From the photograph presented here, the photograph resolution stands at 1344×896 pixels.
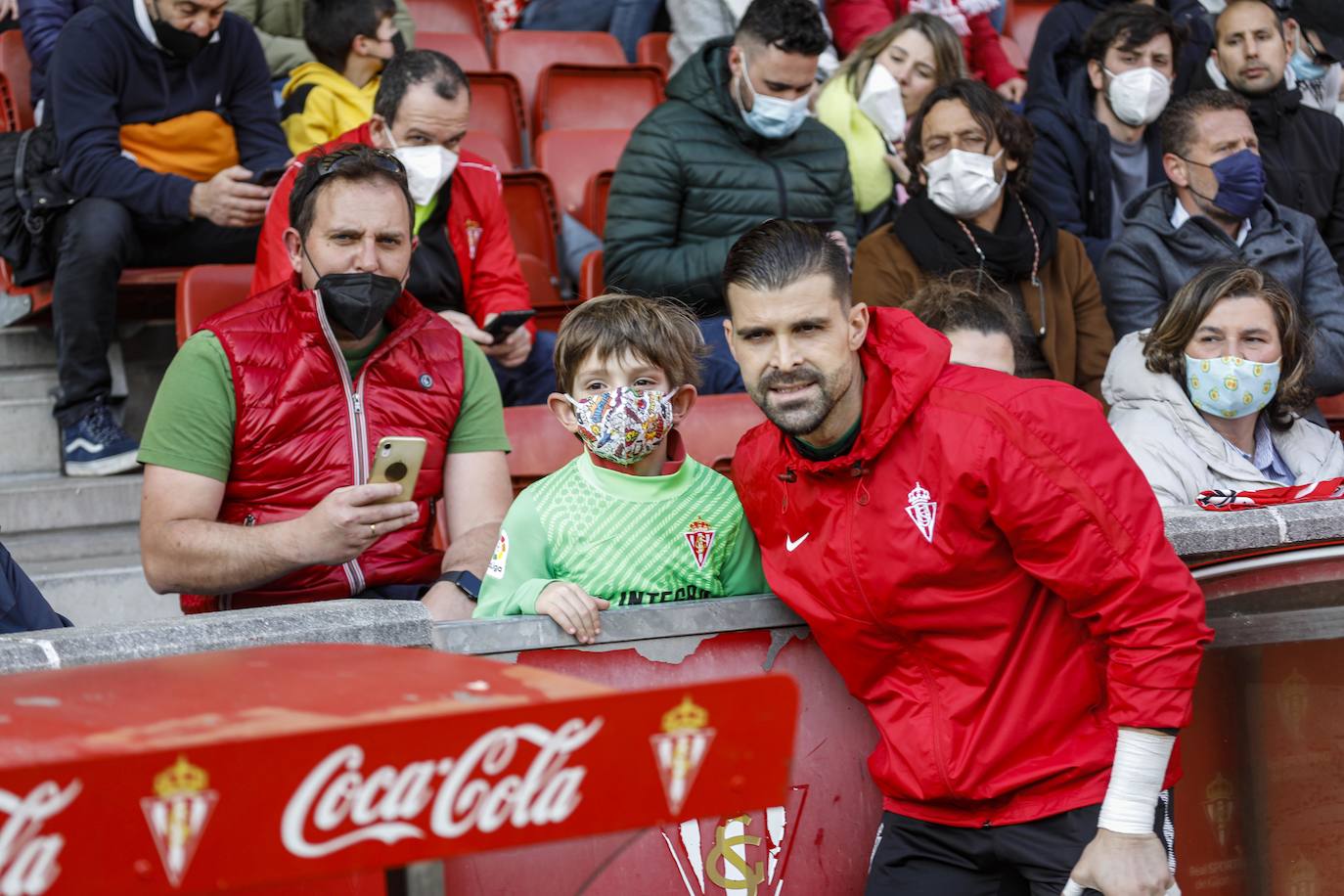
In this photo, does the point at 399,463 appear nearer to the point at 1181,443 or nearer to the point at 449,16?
the point at 1181,443

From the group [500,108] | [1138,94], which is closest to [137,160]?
[500,108]

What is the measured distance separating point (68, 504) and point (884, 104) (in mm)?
3347

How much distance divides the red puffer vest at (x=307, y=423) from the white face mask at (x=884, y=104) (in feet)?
9.81

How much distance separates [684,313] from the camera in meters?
3.58

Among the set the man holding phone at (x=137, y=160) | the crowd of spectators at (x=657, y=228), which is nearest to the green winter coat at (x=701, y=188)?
the crowd of spectators at (x=657, y=228)

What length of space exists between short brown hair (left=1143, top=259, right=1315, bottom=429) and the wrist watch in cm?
193

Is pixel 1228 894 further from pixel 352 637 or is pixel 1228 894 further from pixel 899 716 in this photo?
pixel 352 637

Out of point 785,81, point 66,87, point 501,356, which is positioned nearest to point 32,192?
point 66,87

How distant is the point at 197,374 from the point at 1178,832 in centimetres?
229

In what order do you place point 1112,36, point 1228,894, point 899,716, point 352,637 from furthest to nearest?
point 1112,36, point 1228,894, point 899,716, point 352,637

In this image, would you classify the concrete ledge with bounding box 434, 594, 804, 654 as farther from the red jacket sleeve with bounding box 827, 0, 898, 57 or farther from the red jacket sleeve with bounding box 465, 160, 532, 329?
the red jacket sleeve with bounding box 827, 0, 898, 57

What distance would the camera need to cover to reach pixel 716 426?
4.51 m

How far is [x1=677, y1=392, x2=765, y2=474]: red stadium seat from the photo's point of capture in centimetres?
447

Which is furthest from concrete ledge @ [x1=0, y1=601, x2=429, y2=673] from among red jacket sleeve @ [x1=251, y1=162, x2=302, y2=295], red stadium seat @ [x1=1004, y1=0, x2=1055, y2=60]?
red stadium seat @ [x1=1004, y1=0, x2=1055, y2=60]
